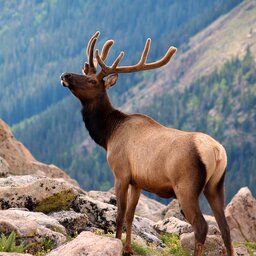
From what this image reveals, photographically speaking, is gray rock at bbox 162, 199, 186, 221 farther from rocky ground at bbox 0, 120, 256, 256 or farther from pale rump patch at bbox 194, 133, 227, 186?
pale rump patch at bbox 194, 133, 227, 186

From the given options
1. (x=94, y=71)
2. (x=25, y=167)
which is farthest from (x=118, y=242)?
(x=25, y=167)

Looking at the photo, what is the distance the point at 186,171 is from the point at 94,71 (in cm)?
656

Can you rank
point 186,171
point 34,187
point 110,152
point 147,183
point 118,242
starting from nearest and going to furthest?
point 118,242 < point 186,171 < point 147,183 < point 110,152 < point 34,187

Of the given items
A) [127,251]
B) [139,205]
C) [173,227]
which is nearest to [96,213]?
[173,227]

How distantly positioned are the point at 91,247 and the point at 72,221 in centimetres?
612

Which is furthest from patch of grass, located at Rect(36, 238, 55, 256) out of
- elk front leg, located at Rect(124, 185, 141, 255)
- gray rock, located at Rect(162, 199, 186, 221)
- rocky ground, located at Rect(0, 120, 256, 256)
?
gray rock, located at Rect(162, 199, 186, 221)

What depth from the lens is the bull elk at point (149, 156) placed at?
16906 millimetres

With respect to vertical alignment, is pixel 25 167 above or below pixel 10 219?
below

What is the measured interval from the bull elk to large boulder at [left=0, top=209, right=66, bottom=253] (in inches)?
73.8


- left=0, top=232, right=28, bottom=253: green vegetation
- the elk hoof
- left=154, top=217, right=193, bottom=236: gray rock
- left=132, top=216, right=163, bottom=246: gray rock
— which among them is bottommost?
left=154, top=217, right=193, bottom=236: gray rock

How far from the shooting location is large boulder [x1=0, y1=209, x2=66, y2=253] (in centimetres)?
1720

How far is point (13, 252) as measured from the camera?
1530cm

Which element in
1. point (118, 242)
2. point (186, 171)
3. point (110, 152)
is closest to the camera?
point (118, 242)

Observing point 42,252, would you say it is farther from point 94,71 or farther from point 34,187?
point 94,71
